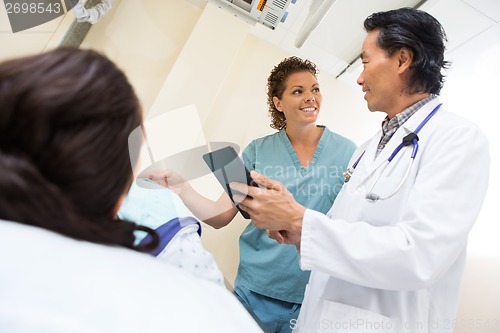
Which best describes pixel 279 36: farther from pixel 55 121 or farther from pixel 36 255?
pixel 36 255

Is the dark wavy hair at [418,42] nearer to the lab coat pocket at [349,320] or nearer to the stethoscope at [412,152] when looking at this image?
the stethoscope at [412,152]

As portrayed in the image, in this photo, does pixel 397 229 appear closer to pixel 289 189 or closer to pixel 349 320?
pixel 349 320

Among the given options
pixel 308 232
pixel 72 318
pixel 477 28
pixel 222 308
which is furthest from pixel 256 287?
pixel 477 28

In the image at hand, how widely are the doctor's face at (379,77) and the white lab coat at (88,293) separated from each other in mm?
1079

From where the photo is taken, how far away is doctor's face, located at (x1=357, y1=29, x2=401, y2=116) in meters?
1.16

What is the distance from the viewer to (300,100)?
1.68 m

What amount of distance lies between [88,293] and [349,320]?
0.74m

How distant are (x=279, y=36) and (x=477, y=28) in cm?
125

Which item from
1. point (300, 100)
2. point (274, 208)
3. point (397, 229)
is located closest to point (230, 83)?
point (300, 100)

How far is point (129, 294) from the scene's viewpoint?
328mm

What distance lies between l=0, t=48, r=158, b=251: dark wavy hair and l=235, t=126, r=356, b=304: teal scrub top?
987mm

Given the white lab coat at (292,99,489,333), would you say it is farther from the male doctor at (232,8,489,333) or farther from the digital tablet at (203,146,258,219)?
the digital tablet at (203,146,258,219)

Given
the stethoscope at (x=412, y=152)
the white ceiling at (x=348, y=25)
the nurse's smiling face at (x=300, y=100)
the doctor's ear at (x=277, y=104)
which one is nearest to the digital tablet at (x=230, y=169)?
the stethoscope at (x=412, y=152)

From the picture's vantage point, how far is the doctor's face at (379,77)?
3.80 feet
